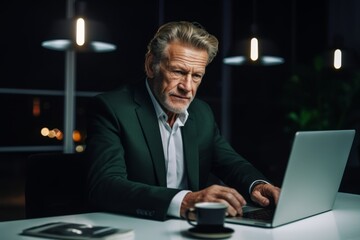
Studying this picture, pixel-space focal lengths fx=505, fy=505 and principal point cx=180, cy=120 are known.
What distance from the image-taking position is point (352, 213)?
5.68 feet

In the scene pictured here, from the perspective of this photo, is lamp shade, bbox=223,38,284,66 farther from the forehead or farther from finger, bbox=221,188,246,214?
finger, bbox=221,188,246,214

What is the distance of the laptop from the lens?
135 cm

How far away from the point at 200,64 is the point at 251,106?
20.0 ft

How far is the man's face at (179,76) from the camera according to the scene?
7.09ft

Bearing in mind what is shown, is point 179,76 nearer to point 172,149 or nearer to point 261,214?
point 172,149

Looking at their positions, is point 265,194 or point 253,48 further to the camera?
point 253,48

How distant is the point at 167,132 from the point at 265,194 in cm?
58

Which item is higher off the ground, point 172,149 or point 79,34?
point 79,34

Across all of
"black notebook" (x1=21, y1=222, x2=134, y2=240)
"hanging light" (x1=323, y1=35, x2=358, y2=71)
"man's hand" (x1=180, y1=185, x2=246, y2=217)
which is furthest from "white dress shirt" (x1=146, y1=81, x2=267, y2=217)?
"hanging light" (x1=323, y1=35, x2=358, y2=71)

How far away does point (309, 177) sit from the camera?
145cm

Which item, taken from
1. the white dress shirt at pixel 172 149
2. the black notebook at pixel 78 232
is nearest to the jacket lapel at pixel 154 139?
the white dress shirt at pixel 172 149

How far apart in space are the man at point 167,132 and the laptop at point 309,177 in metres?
0.20

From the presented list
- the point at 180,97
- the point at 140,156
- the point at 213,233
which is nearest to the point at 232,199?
the point at 213,233

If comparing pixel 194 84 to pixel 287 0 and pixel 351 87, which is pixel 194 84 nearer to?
pixel 351 87
